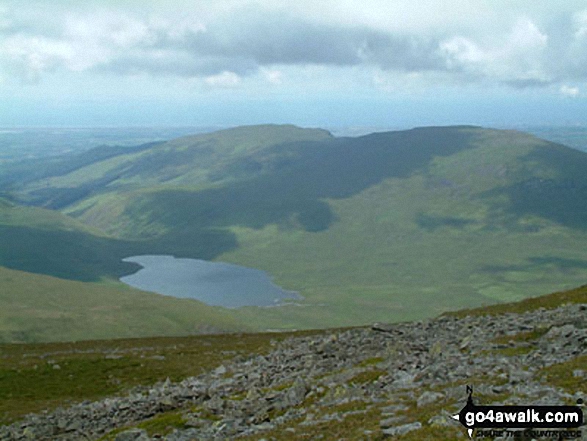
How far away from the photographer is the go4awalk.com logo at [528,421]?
63.7ft

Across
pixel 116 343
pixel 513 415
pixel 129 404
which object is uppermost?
pixel 513 415

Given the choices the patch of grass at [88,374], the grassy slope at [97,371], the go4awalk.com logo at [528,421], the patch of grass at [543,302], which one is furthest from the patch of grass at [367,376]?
the patch of grass at [543,302]

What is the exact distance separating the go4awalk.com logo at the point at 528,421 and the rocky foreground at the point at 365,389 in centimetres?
76

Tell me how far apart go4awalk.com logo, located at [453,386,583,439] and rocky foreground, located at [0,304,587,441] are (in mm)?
760

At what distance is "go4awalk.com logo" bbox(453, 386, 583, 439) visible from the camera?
63.7ft

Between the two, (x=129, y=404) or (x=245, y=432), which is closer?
(x=245, y=432)

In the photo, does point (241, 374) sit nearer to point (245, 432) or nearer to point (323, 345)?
point (323, 345)

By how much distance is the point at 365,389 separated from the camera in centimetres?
3600

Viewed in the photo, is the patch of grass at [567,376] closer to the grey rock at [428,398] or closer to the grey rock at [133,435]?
the grey rock at [428,398]

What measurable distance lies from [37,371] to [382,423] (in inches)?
2493

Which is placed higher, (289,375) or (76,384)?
(289,375)

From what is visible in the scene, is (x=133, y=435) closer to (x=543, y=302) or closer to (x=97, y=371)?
(x=97, y=371)

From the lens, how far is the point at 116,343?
116m

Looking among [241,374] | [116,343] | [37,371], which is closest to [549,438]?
[241,374]
